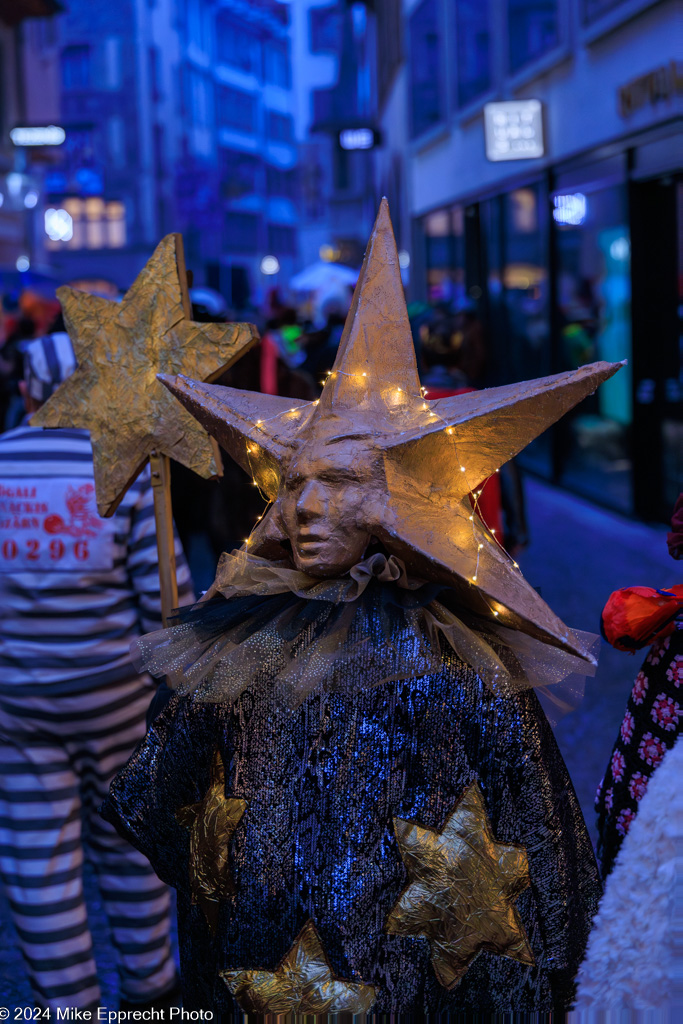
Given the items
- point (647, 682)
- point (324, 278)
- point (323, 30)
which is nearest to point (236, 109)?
point (323, 30)

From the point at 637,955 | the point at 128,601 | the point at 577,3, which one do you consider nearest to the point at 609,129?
the point at 577,3

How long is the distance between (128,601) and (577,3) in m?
7.85

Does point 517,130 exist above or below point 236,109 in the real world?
below

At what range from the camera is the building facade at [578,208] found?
7762mm

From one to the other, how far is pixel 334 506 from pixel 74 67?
5238cm

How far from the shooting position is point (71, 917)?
260 cm

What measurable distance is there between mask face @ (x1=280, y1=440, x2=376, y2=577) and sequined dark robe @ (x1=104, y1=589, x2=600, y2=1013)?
0.19 meters

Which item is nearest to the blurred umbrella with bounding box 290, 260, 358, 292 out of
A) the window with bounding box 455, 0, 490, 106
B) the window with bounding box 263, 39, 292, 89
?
the window with bounding box 455, 0, 490, 106

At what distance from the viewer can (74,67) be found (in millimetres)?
48781

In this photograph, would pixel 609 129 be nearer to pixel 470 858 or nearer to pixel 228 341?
pixel 228 341

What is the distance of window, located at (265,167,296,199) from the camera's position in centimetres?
6650

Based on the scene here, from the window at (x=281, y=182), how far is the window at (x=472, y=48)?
179 ft

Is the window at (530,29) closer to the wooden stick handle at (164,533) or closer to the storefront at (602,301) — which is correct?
the storefront at (602,301)

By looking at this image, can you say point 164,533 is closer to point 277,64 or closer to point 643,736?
point 643,736
